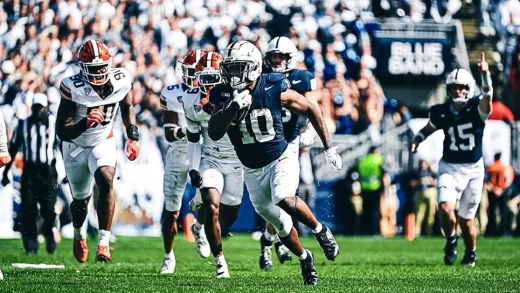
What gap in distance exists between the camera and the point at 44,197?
12.0 meters

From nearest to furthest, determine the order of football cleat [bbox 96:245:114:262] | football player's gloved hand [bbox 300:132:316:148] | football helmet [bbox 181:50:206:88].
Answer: football cleat [bbox 96:245:114:262] → football helmet [bbox 181:50:206:88] → football player's gloved hand [bbox 300:132:316:148]

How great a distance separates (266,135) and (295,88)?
189 centimetres

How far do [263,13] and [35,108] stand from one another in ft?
24.2

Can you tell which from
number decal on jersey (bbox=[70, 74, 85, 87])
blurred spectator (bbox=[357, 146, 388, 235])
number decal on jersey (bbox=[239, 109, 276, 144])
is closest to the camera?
number decal on jersey (bbox=[239, 109, 276, 144])

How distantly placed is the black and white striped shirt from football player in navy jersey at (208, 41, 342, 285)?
5112 mm

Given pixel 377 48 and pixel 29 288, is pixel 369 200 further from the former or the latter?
pixel 29 288

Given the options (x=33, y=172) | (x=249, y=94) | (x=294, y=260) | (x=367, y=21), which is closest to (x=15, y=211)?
(x=33, y=172)

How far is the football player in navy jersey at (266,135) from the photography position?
7.08 m

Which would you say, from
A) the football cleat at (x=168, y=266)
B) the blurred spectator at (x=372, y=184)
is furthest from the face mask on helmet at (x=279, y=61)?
the blurred spectator at (x=372, y=184)


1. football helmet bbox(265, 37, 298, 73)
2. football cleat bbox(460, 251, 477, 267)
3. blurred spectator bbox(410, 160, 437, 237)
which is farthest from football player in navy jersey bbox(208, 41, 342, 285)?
blurred spectator bbox(410, 160, 437, 237)

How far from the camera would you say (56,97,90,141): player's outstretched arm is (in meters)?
8.55

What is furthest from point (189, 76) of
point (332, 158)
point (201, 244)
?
point (332, 158)

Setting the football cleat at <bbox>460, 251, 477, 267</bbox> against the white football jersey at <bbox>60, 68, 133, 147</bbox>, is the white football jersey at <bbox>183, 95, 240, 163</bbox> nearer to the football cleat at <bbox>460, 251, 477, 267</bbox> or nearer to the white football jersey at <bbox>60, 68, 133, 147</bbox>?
the white football jersey at <bbox>60, 68, 133, 147</bbox>

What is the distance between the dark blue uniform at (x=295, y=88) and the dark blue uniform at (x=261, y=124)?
1723 mm
